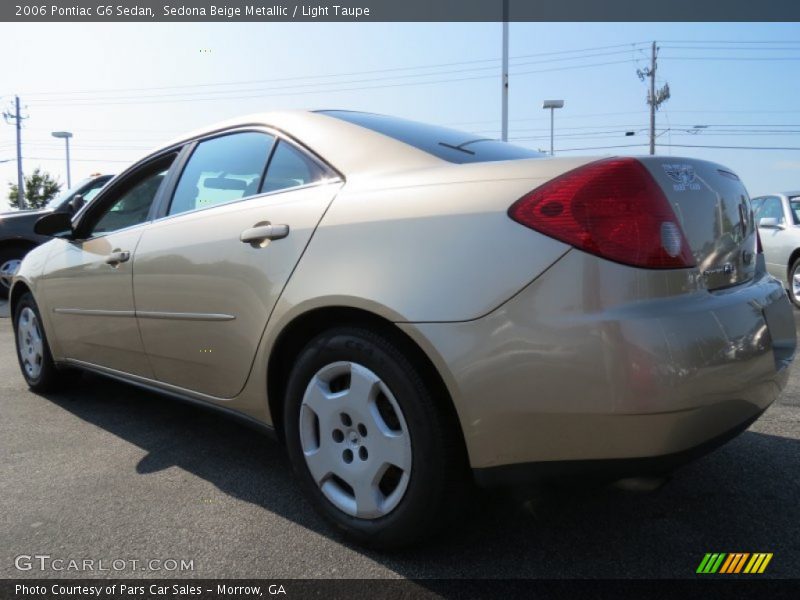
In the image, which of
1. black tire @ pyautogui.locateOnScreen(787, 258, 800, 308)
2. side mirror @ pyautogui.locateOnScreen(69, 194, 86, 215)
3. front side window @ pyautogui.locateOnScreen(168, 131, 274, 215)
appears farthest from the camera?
side mirror @ pyautogui.locateOnScreen(69, 194, 86, 215)

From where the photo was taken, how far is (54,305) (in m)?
3.81

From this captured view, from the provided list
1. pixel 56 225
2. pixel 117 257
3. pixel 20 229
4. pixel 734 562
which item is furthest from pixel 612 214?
pixel 20 229

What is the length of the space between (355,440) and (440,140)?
1236 millimetres

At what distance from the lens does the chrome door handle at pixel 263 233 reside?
7.43 feet

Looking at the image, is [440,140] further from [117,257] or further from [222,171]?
[117,257]

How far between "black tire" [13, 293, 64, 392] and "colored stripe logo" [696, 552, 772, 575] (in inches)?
153

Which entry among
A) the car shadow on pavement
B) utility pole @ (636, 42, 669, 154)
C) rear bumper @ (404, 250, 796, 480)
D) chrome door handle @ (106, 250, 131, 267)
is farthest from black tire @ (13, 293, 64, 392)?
utility pole @ (636, 42, 669, 154)

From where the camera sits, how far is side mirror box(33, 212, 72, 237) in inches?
146

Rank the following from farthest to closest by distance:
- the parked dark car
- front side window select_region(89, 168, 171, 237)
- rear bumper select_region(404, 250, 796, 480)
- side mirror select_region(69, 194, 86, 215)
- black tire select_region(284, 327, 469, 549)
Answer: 1. the parked dark car
2. side mirror select_region(69, 194, 86, 215)
3. front side window select_region(89, 168, 171, 237)
4. black tire select_region(284, 327, 469, 549)
5. rear bumper select_region(404, 250, 796, 480)

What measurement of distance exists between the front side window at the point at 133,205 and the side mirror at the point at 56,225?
0.21 metres

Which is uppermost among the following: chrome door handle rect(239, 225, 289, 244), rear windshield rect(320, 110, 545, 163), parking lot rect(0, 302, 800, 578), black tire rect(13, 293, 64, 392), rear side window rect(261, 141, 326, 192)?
rear windshield rect(320, 110, 545, 163)

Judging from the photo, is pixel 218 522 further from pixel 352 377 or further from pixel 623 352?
pixel 623 352

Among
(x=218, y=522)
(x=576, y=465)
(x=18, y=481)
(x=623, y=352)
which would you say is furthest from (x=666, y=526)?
(x=18, y=481)

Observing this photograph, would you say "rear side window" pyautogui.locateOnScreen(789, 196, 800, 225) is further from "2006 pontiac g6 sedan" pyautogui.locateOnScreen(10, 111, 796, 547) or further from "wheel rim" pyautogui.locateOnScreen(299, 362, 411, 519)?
"wheel rim" pyautogui.locateOnScreen(299, 362, 411, 519)
